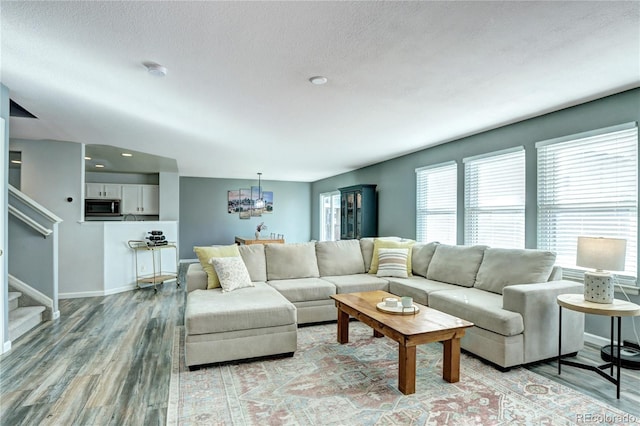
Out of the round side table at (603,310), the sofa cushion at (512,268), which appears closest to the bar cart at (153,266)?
the sofa cushion at (512,268)

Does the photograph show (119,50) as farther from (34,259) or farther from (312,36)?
(34,259)

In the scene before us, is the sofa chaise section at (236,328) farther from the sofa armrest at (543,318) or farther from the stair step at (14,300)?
the stair step at (14,300)

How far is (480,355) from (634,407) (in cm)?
97

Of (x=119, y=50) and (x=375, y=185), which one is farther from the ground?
(x=119, y=50)

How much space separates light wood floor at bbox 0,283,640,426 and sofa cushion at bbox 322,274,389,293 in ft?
5.84

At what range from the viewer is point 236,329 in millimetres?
2854

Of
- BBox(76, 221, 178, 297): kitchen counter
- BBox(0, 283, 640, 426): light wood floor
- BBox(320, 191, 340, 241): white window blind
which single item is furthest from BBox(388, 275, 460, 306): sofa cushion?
BBox(320, 191, 340, 241): white window blind

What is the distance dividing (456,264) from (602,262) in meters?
1.56

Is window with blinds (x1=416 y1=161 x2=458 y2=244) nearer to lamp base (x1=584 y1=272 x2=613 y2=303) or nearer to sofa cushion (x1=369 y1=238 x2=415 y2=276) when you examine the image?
sofa cushion (x1=369 y1=238 x2=415 y2=276)

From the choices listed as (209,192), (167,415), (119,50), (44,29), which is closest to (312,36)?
(119,50)

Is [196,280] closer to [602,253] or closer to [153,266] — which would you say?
[153,266]

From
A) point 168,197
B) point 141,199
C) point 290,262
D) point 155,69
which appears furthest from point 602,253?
point 141,199

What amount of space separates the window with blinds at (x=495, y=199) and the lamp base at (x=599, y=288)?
149 centimetres

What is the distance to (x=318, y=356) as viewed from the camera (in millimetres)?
3031
